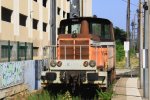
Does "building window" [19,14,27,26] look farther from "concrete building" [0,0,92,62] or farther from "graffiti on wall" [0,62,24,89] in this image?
"graffiti on wall" [0,62,24,89]

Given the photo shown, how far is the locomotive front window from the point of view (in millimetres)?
19125

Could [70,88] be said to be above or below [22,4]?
below

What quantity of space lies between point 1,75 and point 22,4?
2729 centimetres

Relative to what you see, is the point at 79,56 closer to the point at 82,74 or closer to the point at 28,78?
the point at 82,74

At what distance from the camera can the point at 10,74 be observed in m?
19.7

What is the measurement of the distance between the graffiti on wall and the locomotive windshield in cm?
278

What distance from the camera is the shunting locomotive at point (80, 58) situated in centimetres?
1655

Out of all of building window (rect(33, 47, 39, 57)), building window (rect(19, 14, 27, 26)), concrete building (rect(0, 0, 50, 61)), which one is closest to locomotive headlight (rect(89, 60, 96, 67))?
concrete building (rect(0, 0, 50, 61))

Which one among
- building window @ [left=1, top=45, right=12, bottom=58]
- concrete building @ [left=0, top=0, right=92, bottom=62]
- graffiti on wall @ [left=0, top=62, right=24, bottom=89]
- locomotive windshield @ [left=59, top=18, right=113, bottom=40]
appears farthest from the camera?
concrete building @ [left=0, top=0, right=92, bottom=62]

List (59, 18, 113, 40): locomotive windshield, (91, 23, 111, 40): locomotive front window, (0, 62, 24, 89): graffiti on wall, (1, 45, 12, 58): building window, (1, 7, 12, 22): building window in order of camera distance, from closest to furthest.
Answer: (0, 62, 24, 89): graffiti on wall
(59, 18, 113, 40): locomotive windshield
(91, 23, 111, 40): locomotive front window
(1, 45, 12, 58): building window
(1, 7, 12, 22): building window

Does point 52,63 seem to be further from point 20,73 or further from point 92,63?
point 20,73

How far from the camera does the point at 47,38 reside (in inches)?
2283

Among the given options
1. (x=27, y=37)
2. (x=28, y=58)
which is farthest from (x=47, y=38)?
(x=28, y=58)

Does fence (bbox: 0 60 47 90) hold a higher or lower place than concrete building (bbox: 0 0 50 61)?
lower
